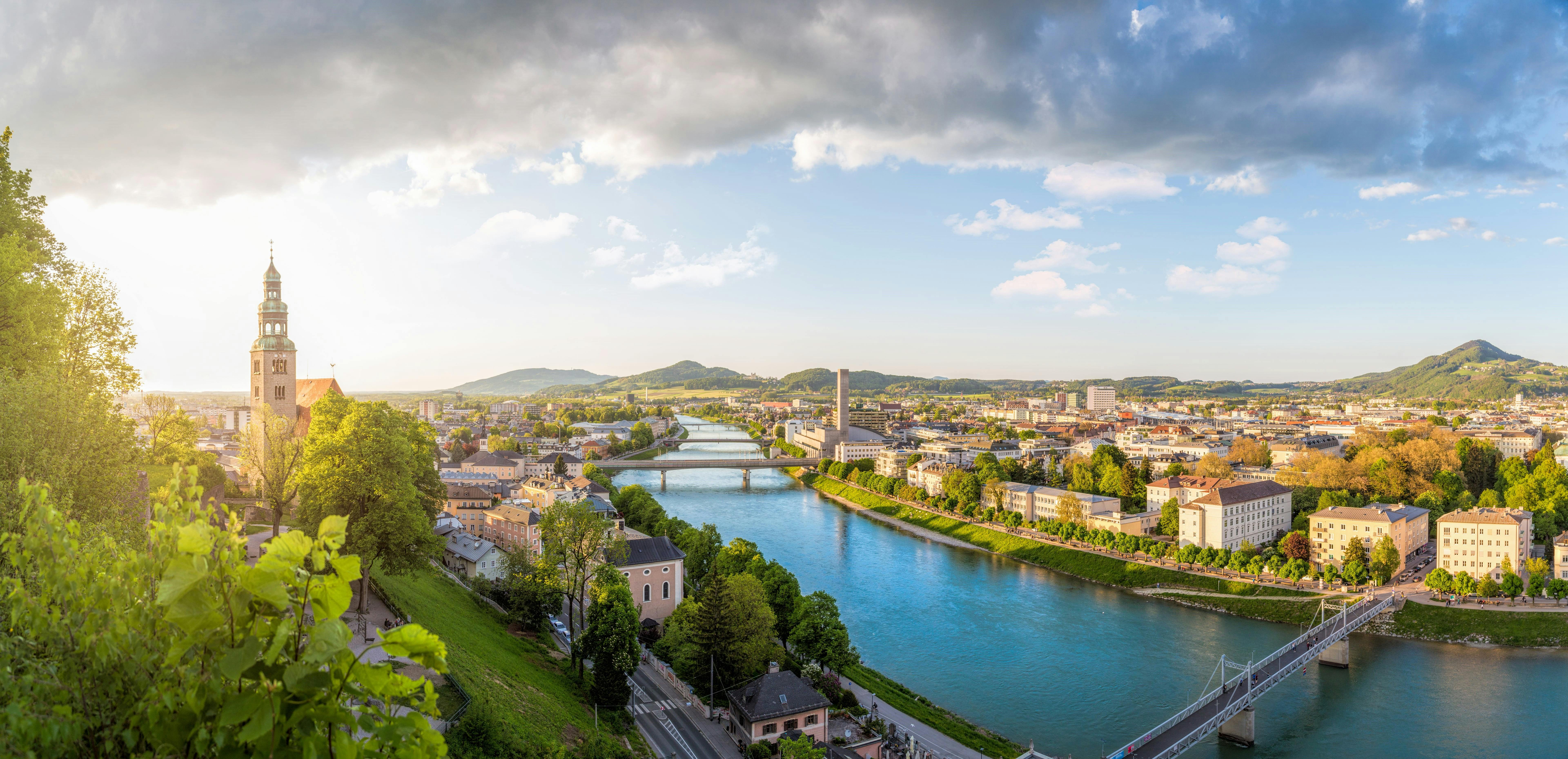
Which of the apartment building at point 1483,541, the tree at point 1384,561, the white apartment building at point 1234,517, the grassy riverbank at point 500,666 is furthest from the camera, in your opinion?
the white apartment building at point 1234,517

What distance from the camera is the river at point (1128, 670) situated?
1309 centimetres

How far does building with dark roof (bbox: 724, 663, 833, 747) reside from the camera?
37.4ft

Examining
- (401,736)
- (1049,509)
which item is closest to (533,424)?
(1049,509)

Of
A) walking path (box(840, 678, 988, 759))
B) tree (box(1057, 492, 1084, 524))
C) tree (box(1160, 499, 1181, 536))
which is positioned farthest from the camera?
tree (box(1057, 492, 1084, 524))

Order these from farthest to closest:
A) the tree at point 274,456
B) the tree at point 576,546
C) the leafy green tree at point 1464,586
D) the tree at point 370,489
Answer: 1. the leafy green tree at point 1464,586
2. the tree at point 576,546
3. the tree at point 274,456
4. the tree at point 370,489

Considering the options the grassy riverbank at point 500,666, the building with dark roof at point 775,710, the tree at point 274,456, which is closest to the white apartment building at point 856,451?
the grassy riverbank at point 500,666

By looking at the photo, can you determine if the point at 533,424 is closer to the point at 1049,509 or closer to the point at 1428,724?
the point at 1049,509

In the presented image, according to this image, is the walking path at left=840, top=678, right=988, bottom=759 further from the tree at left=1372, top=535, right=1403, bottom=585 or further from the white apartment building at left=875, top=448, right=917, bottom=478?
the white apartment building at left=875, top=448, right=917, bottom=478

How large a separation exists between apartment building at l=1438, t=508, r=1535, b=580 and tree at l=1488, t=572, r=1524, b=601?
2.83 feet

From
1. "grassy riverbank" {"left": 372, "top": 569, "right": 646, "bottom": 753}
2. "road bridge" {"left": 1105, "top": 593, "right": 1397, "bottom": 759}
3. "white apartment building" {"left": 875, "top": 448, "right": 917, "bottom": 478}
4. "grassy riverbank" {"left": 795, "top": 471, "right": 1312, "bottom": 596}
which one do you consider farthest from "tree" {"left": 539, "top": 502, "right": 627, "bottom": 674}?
"white apartment building" {"left": 875, "top": 448, "right": 917, "bottom": 478}

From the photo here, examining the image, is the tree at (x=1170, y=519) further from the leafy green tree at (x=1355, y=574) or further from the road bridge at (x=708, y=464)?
the road bridge at (x=708, y=464)

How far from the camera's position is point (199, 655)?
5.55 feet

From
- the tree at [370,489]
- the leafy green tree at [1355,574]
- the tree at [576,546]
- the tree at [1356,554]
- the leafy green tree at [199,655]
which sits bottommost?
the leafy green tree at [1355,574]

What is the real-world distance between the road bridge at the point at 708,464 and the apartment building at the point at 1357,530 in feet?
85.5
